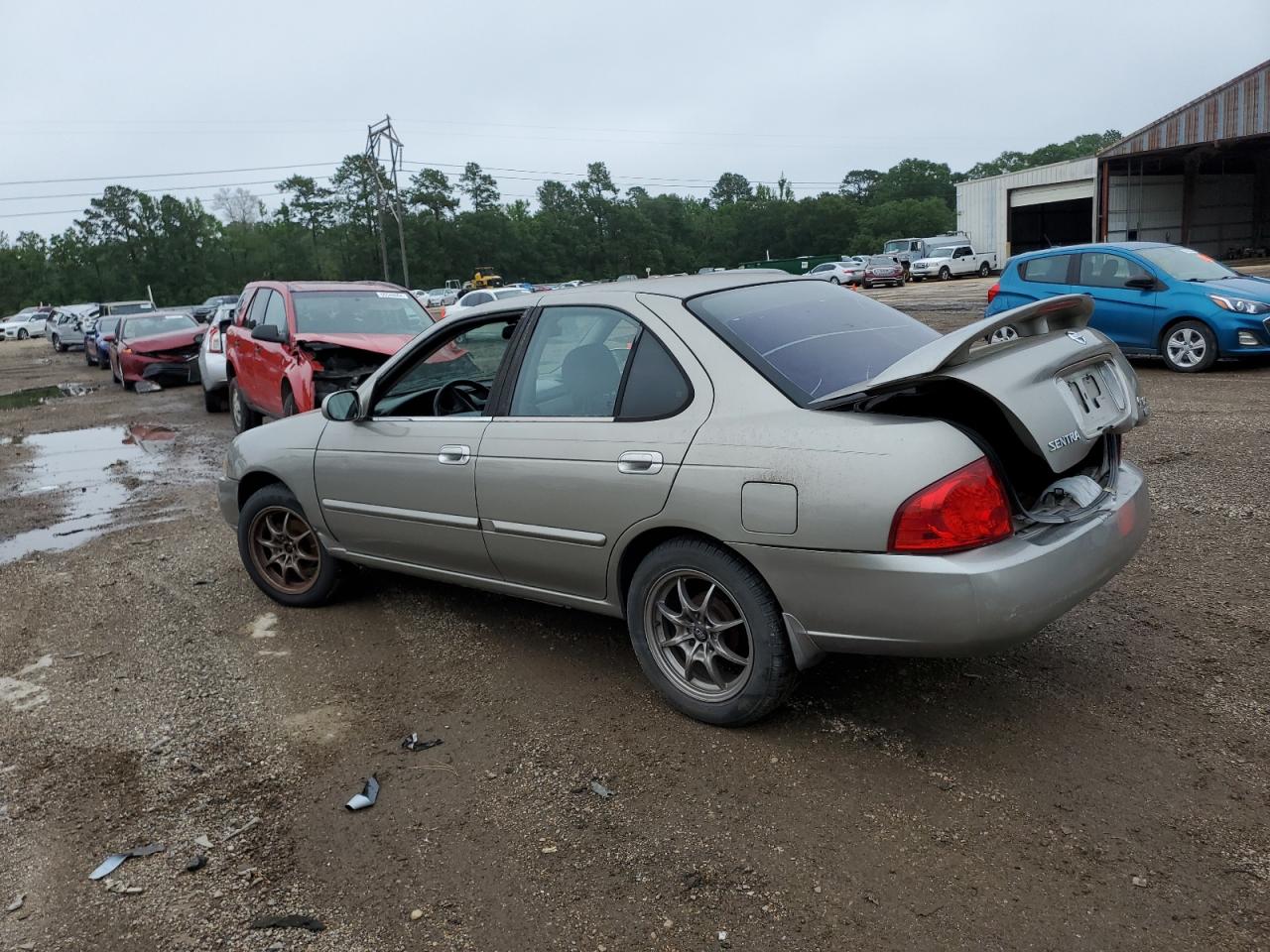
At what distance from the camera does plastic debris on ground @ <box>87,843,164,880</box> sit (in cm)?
302

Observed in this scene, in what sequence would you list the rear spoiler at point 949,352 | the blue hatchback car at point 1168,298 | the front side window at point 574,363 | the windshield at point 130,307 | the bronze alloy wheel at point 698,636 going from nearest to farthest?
1. the rear spoiler at point 949,352
2. the bronze alloy wheel at point 698,636
3. the front side window at point 574,363
4. the blue hatchback car at point 1168,298
5. the windshield at point 130,307

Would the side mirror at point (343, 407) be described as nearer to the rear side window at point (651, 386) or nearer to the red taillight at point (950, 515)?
the rear side window at point (651, 386)

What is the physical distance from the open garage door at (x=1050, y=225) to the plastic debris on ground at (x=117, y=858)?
55174mm

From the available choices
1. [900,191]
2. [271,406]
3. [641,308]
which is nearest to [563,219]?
[900,191]

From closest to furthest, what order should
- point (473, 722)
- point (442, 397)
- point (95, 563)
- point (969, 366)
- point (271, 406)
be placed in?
point (969, 366), point (473, 722), point (442, 397), point (95, 563), point (271, 406)

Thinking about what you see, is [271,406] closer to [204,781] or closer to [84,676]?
[84,676]

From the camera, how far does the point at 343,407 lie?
4828mm

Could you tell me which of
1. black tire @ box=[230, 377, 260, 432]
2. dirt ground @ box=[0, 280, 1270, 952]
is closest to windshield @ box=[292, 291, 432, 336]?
black tire @ box=[230, 377, 260, 432]

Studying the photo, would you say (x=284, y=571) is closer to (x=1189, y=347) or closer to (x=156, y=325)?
(x=1189, y=347)

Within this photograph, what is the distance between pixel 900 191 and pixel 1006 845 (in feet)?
437

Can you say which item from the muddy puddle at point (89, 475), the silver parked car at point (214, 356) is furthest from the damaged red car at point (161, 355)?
the muddy puddle at point (89, 475)

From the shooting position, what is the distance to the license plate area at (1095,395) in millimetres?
3326

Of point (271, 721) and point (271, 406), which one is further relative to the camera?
point (271, 406)

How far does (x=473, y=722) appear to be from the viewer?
3.87 meters
